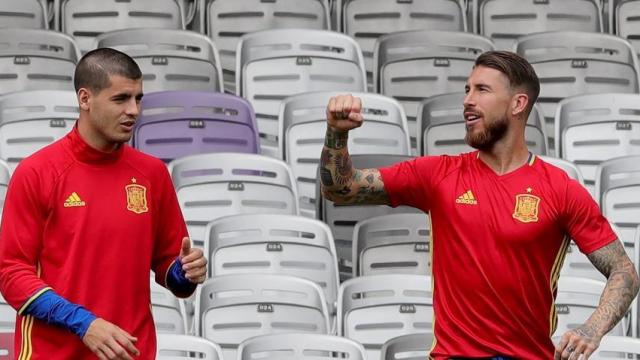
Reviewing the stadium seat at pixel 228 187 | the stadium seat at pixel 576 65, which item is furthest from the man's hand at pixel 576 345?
the stadium seat at pixel 576 65

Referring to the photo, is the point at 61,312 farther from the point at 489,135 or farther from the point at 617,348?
the point at 617,348

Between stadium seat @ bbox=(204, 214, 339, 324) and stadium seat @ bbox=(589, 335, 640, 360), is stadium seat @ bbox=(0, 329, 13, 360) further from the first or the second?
stadium seat @ bbox=(589, 335, 640, 360)

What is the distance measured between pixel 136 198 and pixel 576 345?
157 cm

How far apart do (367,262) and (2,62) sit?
8.67ft

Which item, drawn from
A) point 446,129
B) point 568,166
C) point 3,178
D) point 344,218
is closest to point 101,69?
point 3,178

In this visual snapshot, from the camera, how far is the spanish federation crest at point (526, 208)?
567cm

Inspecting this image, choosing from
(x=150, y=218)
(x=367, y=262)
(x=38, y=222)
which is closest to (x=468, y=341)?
(x=150, y=218)

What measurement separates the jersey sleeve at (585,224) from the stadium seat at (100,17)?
500cm

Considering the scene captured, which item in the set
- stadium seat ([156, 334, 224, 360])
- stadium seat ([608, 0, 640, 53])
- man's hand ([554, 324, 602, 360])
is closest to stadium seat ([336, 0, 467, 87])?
stadium seat ([608, 0, 640, 53])

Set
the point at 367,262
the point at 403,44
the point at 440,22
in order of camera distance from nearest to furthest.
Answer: the point at 367,262 → the point at 403,44 → the point at 440,22

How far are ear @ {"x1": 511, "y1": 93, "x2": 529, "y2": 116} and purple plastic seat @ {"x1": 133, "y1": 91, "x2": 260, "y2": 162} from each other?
312 cm

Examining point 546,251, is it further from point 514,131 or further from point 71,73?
point 71,73

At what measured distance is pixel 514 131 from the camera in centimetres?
586

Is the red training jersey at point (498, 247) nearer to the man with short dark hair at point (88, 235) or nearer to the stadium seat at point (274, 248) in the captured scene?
the man with short dark hair at point (88, 235)
